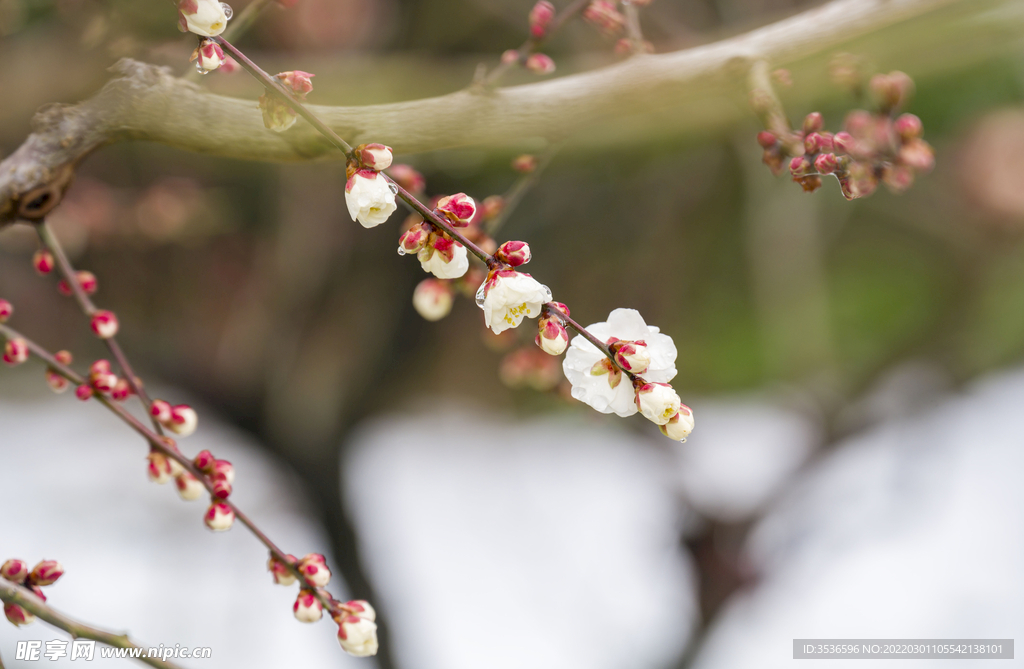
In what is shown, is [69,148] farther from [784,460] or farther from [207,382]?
[784,460]

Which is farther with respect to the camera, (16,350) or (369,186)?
(16,350)

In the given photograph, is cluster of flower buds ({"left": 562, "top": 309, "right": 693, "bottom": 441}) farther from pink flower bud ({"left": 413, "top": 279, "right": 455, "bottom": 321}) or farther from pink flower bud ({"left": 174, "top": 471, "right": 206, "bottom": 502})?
pink flower bud ({"left": 174, "top": 471, "right": 206, "bottom": 502})

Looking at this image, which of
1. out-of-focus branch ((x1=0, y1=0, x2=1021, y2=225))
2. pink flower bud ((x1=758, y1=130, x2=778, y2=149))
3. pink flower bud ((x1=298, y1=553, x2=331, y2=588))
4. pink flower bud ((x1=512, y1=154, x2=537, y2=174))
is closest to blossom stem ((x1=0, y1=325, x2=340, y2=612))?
pink flower bud ((x1=298, y1=553, x2=331, y2=588))

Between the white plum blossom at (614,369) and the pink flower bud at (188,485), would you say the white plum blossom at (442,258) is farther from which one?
the pink flower bud at (188,485)

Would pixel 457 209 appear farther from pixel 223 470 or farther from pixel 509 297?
pixel 223 470

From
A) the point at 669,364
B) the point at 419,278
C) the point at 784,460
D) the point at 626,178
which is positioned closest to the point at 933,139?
the point at 626,178

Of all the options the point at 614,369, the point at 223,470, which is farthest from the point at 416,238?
the point at 223,470

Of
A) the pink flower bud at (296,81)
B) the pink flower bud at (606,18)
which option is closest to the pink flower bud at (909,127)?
the pink flower bud at (606,18)

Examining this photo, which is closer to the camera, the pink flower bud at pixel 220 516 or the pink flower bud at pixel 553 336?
the pink flower bud at pixel 553 336
